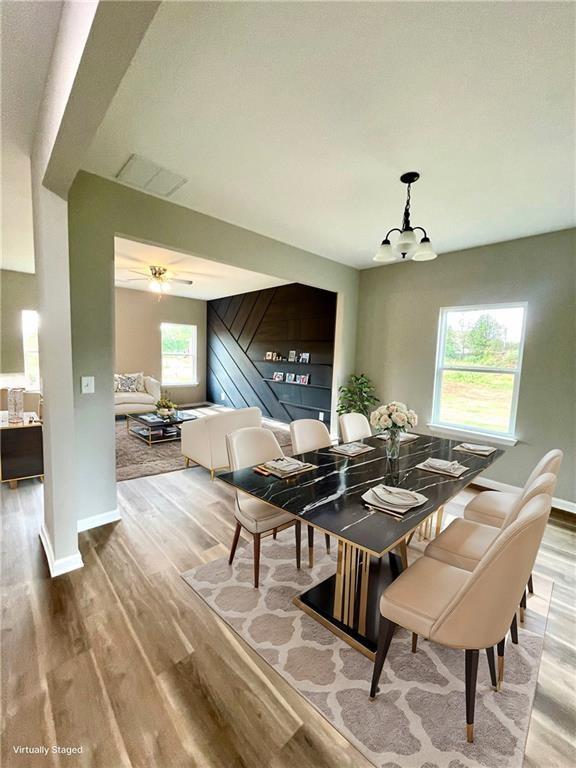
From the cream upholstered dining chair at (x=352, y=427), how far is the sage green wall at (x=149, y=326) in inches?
230

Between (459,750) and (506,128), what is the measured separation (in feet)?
9.82

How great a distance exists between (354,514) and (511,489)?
3.15 m

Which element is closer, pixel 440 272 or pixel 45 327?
pixel 45 327

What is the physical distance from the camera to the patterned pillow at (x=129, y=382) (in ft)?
22.1

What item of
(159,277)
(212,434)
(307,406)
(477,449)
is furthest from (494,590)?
(159,277)

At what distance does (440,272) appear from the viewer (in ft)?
13.8

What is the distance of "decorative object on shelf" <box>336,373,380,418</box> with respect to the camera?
489 centimetres

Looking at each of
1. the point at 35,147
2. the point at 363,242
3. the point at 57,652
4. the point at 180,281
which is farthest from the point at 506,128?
the point at 180,281

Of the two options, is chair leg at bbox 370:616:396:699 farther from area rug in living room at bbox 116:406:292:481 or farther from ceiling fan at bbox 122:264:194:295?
ceiling fan at bbox 122:264:194:295

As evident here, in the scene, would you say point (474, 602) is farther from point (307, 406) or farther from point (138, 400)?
point (138, 400)

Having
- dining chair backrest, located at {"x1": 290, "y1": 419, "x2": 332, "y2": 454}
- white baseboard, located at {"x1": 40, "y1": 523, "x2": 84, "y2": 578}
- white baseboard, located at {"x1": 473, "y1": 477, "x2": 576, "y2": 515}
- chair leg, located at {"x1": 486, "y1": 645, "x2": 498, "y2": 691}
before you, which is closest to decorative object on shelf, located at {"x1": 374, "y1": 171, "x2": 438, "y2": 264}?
dining chair backrest, located at {"x1": 290, "y1": 419, "x2": 332, "y2": 454}

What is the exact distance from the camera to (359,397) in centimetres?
493

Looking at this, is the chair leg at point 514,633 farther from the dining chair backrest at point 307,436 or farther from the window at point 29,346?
the window at point 29,346

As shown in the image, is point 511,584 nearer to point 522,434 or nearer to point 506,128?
point 506,128
